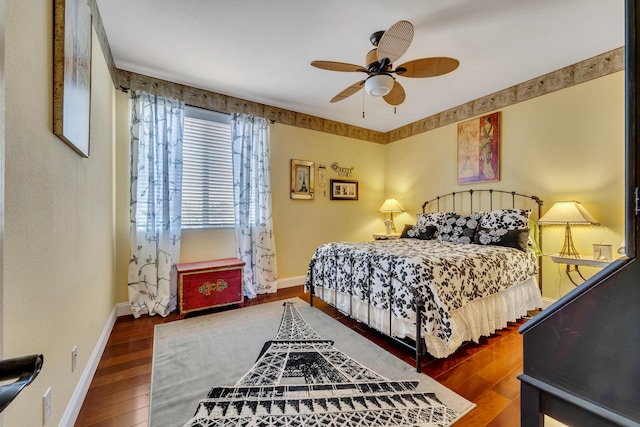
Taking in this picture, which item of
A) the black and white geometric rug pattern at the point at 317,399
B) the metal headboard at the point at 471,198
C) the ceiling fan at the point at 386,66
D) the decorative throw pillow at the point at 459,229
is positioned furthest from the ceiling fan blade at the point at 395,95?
the black and white geometric rug pattern at the point at 317,399

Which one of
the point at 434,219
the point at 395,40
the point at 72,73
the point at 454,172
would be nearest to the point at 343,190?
the point at 434,219

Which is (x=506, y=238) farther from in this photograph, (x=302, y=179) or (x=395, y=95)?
(x=302, y=179)

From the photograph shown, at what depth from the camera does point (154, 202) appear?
3057 mm

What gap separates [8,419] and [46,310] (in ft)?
1.44

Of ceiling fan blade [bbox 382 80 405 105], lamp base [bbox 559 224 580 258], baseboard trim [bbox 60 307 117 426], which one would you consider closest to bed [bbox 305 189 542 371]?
lamp base [bbox 559 224 580 258]

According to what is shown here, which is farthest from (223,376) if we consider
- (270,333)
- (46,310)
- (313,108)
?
(313,108)

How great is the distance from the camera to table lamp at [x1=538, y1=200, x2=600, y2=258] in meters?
2.60

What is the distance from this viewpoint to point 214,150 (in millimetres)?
3602

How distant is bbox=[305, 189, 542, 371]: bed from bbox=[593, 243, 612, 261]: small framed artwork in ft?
1.59

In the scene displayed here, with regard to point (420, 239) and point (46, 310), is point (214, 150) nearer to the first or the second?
point (46, 310)

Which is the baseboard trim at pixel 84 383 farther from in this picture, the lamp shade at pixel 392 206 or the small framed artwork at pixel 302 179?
the lamp shade at pixel 392 206

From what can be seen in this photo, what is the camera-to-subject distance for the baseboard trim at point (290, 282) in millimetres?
4066

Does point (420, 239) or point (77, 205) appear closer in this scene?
point (77, 205)

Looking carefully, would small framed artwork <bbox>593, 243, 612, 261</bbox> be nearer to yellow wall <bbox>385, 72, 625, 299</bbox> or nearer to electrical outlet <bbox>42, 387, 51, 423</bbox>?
yellow wall <bbox>385, 72, 625, 299</bbox>
